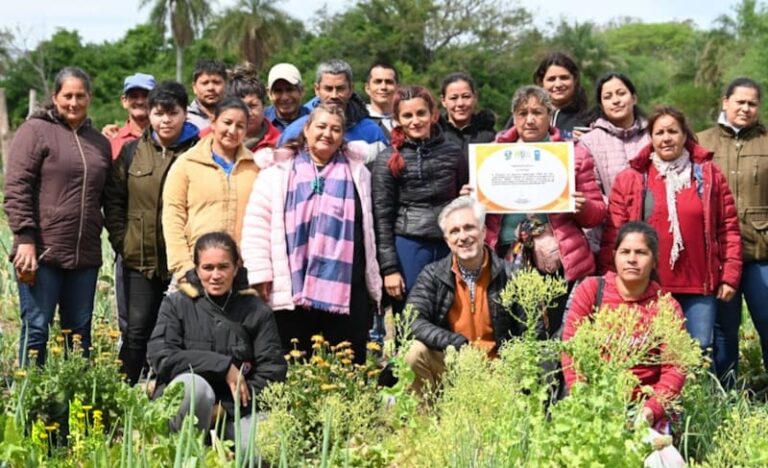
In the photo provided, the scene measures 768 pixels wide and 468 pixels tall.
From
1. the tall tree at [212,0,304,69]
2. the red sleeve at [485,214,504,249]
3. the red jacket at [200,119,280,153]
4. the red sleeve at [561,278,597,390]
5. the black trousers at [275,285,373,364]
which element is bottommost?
the black trousers at [275,285,373,364]

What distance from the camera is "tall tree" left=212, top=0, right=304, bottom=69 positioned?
45.6 meters

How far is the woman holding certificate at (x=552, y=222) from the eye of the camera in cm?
535

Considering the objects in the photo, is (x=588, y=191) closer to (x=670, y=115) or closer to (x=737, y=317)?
(x=670, y=115)

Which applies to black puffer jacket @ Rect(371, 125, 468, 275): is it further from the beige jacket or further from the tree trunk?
the tree trunk

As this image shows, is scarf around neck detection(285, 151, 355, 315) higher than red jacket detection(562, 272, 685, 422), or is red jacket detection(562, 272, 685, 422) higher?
scarf around neck detection(285, 151, 355, 315)

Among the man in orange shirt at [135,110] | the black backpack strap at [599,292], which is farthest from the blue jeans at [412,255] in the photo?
the man in orange shirt at [135,110]

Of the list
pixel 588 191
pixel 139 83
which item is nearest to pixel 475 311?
pixel 588 191

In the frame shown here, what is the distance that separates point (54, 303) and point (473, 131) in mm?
2475

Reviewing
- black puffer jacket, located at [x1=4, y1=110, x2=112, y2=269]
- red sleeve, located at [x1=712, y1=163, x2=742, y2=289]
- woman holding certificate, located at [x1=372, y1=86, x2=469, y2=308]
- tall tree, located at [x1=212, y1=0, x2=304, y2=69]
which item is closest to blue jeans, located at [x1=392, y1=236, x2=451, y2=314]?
woman holding certificate, located at [x1=372, y1=86, x2=469, y2=308]

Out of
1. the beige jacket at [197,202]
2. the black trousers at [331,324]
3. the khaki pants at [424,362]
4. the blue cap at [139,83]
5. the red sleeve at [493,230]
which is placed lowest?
the khaki pants at [424,362]

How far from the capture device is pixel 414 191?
554 centimetres

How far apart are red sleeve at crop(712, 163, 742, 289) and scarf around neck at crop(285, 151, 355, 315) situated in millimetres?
1924

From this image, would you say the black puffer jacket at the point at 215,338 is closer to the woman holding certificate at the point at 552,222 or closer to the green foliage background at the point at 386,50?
Result: the woman holding certificate at the point at 552,222

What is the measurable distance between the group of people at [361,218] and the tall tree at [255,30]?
40.6 m
